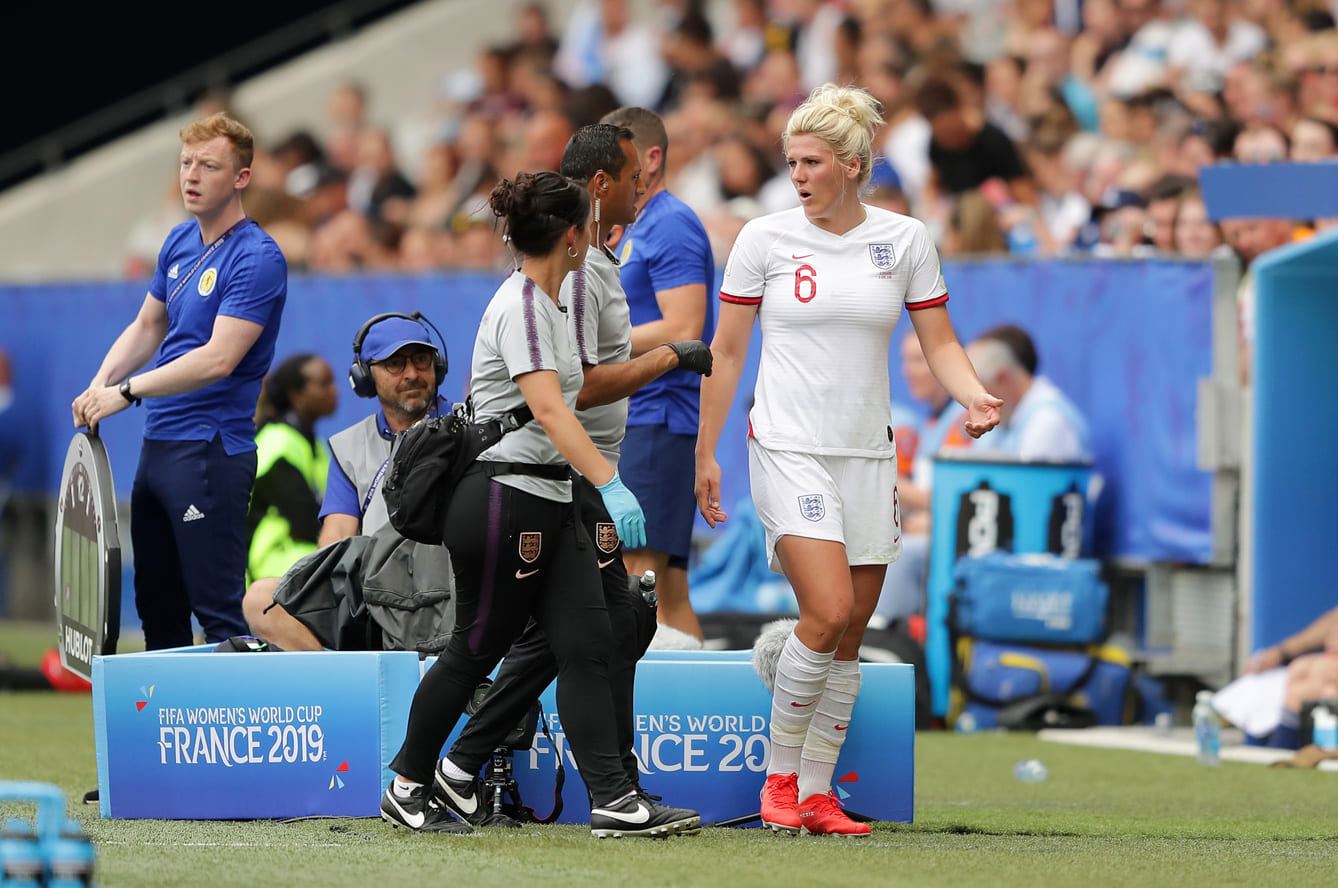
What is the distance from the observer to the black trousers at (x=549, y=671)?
528cm

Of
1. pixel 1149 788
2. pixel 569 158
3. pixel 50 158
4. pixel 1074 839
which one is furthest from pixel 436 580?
pixel 50 158

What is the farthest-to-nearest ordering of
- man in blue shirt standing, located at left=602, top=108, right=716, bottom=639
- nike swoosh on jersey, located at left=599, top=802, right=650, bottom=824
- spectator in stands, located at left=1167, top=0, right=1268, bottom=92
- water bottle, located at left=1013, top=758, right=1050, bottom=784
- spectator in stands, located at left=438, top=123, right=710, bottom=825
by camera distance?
spectator in stands, located at left=1167, top=0, right=1268, bottom=92
water bottle, located at left=1013, top=758, right=1050, bottom=784
man in blue shirt standing, located at left=602, top=108, right=716, bottom=639
spectator in stands, located at left=438, top=123, right=710, bottom=825
nike swoosh on jersey, located at left=599, top=802, right=650, bottom=824

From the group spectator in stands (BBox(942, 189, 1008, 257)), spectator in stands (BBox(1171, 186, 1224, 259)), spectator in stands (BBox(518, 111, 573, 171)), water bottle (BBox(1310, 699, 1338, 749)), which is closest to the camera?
water bottle (BBox(1310, 699, 1338, 749))

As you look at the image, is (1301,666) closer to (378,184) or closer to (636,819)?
(636,819)

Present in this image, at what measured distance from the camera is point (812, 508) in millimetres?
5281

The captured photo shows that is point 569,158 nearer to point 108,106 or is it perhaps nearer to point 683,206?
point 683,206

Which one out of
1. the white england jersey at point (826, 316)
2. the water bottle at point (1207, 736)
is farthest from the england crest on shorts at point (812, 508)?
the water bottle at point (1207, 736)

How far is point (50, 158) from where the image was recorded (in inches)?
731

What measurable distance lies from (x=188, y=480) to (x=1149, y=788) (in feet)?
11.8

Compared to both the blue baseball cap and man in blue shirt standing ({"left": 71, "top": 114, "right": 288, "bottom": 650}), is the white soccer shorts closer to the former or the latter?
the blue baseball cap

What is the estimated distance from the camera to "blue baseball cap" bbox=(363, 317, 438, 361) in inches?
257

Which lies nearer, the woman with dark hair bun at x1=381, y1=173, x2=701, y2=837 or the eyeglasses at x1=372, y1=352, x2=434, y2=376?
the woman with dark hair bun at x1=381, y1=173, x2=701, y2=837

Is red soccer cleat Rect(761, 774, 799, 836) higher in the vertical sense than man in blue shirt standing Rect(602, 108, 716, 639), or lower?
lower

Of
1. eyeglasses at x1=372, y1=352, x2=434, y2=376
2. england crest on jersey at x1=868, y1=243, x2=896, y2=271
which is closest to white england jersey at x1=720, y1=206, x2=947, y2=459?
england crest on jersey at x1=868, y1=243, x2=896, y2=271
